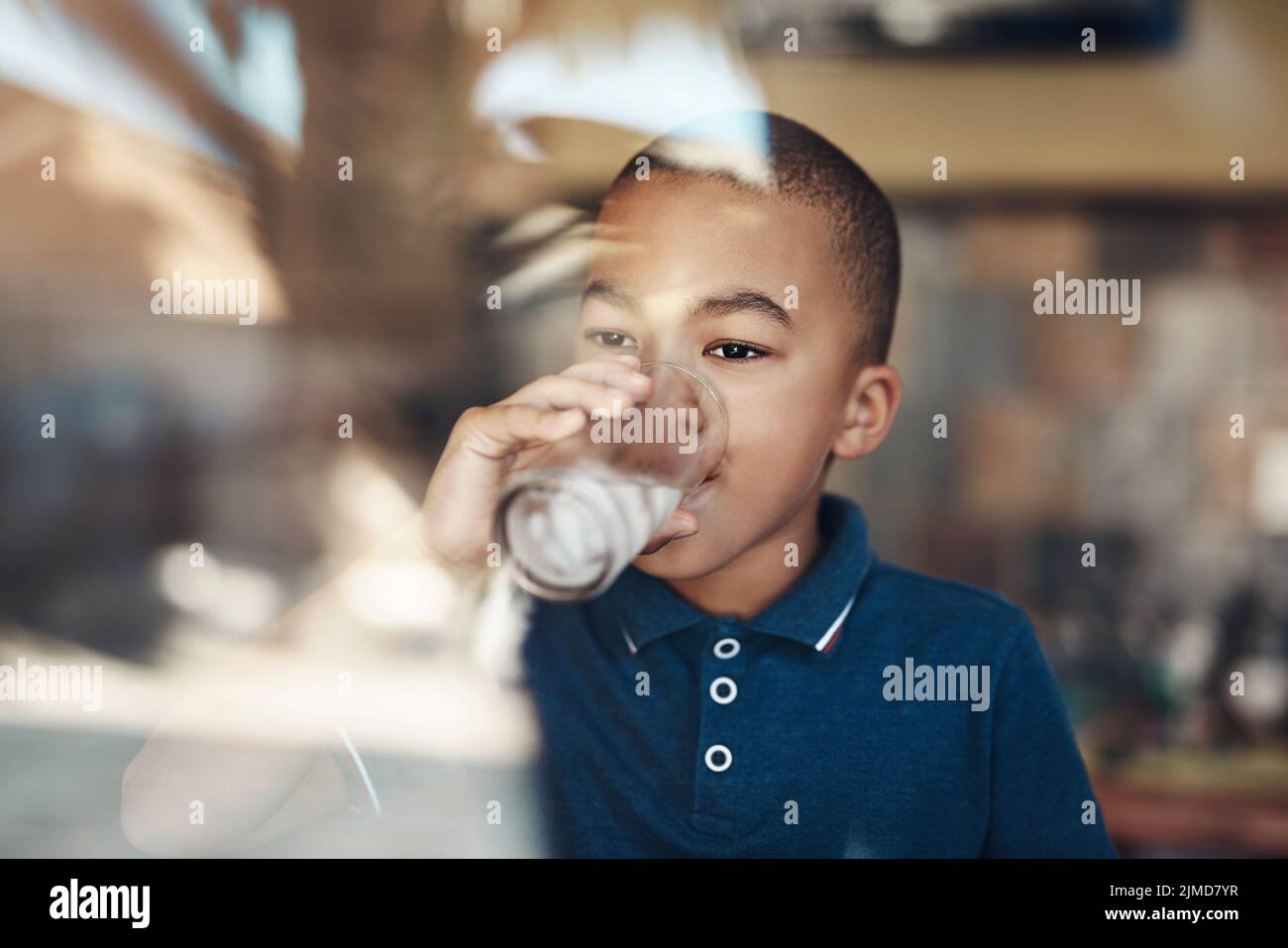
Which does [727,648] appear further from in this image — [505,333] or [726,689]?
[505,333]

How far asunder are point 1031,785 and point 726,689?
168 mm

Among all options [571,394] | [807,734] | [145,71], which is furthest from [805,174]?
[145,71]

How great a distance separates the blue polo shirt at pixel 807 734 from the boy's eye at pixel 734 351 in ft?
0.45

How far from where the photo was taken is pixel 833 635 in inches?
20.6

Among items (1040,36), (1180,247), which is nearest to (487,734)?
(1040,36)

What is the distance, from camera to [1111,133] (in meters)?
1.04

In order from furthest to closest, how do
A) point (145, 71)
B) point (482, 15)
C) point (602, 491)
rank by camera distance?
point (482, 15), point (145, 71), point (602, 491)

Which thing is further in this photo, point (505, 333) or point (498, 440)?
point (505, 333)

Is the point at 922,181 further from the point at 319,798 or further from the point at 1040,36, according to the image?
the point at 319,798

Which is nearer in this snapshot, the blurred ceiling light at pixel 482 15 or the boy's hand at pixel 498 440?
the boy's hand at pixel 498 440

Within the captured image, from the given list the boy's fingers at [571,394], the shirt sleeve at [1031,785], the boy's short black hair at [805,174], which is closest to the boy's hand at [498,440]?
the boy's fingers at [571,394]

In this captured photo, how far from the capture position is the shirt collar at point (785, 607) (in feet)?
1.72

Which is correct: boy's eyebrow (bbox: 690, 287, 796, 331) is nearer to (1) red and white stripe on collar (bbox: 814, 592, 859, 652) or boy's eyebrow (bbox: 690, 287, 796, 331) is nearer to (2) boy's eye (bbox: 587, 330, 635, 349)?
(2) boy's eye (bbox: 587, 330, 635, 349)

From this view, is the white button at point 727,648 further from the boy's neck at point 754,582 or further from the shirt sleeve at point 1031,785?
the shirt sleeve at point 1031,785
